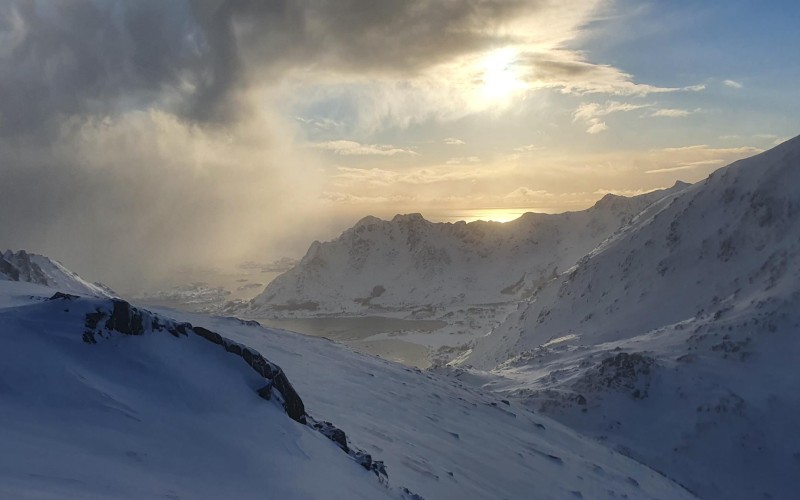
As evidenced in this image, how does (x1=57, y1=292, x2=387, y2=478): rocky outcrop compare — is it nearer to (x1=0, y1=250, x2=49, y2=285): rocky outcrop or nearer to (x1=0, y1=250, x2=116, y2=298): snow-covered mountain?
(x1=0, y1=250, x2=116, y2=298): snow-covered mountain

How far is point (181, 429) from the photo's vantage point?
7879mm

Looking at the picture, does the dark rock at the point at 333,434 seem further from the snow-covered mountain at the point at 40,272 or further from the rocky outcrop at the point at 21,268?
the rocky outcrop at the point at 21,268

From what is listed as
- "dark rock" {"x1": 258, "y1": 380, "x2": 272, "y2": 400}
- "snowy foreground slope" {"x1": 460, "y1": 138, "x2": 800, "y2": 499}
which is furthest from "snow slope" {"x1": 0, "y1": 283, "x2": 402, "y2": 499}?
"snowy foreground slope" {"x1": 460, "y1": 138, "x2": 800, "y2": 499}

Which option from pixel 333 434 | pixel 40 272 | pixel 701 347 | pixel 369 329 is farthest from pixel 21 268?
pixel 369 329

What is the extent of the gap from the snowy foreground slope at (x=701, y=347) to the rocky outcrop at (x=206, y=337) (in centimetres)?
2332

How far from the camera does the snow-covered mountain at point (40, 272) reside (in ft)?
121

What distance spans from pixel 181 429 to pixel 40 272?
45342mm

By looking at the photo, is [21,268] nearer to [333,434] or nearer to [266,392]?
[266,392]

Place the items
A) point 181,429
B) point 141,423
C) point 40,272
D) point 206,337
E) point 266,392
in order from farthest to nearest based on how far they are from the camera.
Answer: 1. point 40,272
2. point 206,337
3. point 266,392
4. point 181,429
5. point 141,423

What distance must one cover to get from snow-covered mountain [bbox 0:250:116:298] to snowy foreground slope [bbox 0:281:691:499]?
26710 millimetres

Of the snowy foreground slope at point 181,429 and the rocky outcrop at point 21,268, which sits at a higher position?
the rocky outcrop at point 21,268

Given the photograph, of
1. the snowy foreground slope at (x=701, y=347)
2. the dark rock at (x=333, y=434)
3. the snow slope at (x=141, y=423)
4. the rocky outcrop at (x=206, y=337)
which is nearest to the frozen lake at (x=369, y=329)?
the snowy foreground slope at (x=701, y=347)

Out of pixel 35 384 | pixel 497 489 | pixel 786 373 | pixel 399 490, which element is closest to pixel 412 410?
pixel 497 489

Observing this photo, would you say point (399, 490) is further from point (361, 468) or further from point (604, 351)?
point (604, 351)
